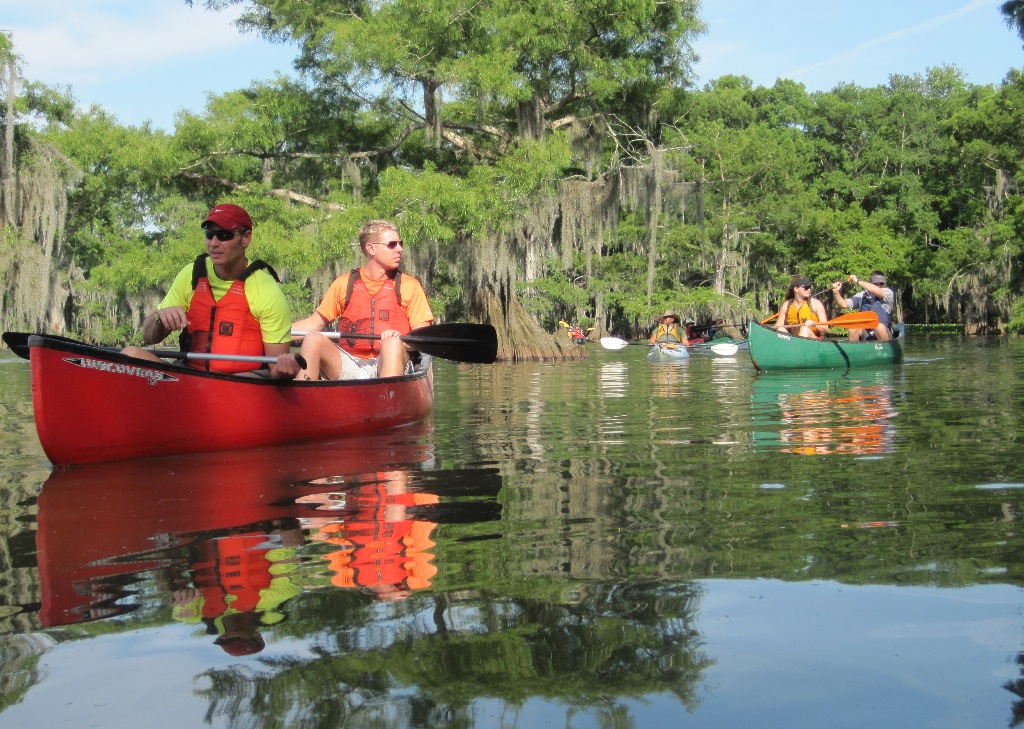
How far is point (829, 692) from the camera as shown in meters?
2.12

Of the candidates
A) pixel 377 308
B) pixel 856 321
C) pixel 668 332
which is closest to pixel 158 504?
pixel 377 308

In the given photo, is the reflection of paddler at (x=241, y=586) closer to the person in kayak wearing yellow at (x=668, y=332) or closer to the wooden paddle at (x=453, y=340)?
the wooden paddle at (x=453, y=340)

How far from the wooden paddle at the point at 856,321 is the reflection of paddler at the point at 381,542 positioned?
12.5 metres

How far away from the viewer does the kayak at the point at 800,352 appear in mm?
15703

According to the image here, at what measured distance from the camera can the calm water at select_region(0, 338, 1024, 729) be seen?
6.94 ft

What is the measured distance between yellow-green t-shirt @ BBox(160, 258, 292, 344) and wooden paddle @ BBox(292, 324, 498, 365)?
151 cm

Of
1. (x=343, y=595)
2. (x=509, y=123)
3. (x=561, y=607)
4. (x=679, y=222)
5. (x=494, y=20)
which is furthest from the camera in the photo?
(x=679, y=222)

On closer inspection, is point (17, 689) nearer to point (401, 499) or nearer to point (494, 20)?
point (401, 499)

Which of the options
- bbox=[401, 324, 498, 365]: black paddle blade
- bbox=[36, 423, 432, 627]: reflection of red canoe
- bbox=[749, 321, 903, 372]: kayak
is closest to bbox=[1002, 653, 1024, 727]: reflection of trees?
bbox=[36, 423, 432, 627]: reflection of red canoe

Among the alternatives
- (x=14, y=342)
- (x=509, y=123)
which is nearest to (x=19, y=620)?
(x=14, y=342)

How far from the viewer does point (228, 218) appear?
6.26m

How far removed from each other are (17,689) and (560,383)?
12.3 metres

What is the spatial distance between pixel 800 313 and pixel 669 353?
222 inches

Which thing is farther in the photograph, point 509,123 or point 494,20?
point 509,123
